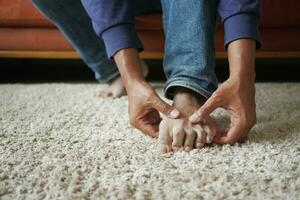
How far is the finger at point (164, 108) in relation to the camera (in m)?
0.61

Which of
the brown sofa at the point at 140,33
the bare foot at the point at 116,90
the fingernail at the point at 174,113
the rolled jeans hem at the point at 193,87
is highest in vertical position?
the rolled jeans hem at the point at 193,87

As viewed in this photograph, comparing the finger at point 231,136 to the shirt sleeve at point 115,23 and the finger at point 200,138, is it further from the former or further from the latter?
the shirt sleeve at point 115,23

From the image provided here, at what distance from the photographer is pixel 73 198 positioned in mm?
452

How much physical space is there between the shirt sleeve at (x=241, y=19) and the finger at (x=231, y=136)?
0.16 m

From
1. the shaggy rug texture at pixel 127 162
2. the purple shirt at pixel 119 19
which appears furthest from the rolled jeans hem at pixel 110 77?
the purple shirt at pixel 119 19

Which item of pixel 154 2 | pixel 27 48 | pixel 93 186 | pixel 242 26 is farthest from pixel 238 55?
pixel 27 48

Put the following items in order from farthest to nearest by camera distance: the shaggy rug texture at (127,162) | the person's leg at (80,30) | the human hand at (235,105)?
the person's leg at (80,30) < the human hand at (235,105) < the shaggy rug texture at (127,162)

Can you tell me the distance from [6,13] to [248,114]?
0.94 m

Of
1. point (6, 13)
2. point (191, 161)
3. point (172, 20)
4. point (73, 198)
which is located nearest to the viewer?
point (73, 198)

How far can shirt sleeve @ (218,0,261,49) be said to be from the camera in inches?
24.4

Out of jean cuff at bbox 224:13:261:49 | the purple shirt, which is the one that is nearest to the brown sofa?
the purple shirt

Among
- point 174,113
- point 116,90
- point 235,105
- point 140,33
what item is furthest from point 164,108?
point 140,33

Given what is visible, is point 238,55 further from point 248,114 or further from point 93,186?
point 93,186

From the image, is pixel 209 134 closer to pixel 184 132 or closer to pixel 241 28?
pixel 184 132
